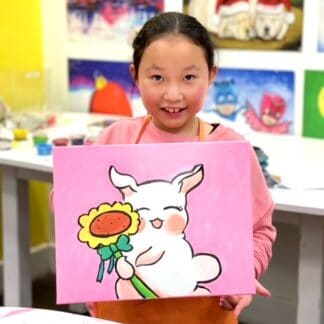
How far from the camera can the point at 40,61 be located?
9.09 ft

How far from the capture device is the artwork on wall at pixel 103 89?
2.57 m

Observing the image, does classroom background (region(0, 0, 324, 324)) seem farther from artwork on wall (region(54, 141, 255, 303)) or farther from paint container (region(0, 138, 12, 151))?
artwork on wall (region(54, 141, 255, 303))

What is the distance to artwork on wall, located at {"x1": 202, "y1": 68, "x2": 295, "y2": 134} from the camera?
2.16 meters

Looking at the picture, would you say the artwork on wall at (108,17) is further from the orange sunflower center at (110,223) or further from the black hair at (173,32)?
the orange sunflower center at (110,223)

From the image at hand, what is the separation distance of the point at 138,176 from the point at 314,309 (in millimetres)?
773

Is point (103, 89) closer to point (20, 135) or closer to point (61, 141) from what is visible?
point (20, 135)

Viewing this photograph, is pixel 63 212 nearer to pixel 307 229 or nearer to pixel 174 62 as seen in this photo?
pixel 174 62

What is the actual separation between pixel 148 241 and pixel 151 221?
3 centimetres

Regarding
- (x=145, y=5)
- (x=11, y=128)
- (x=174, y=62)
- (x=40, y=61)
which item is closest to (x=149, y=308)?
(x=174, y=62)

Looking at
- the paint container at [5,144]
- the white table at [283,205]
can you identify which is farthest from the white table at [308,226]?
the paint container at [5,144]

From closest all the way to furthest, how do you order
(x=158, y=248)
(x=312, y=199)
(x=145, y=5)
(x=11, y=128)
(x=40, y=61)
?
(x=158, y=248)
(x=312, y=199)
(x=11, y=128)
(x=145, y=5)
(x=40, y=61)

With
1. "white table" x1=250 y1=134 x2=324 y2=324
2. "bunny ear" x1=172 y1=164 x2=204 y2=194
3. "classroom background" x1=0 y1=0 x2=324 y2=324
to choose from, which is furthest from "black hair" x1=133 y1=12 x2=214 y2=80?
"classroom background" x1=0 y1=0 x2=324 y2=324

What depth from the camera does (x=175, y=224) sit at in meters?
0.99

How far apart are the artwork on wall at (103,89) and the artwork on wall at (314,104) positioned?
66cm
